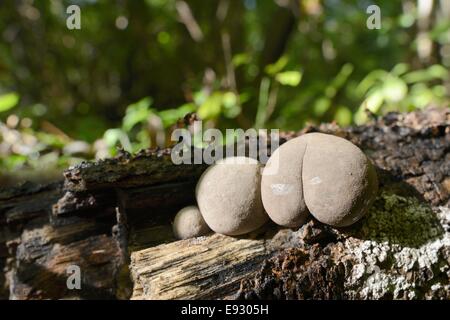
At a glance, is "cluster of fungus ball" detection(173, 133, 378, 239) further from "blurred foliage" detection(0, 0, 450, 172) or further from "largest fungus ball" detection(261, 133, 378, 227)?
"blurred foliage" detection(0, 0, 450, 172)

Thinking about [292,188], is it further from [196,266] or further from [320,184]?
[196,266]

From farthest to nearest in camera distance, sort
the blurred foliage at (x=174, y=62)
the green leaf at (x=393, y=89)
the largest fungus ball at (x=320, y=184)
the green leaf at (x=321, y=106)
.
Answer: the blurred foliage at (x=174, y=62), the green leaf at (x=321, y=106), the green leaf at (x=393, y=89), the largest fungus ball at (x=320, y=184)

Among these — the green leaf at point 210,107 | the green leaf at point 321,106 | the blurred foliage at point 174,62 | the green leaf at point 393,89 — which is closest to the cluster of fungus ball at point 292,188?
the green leaf at point 210,107

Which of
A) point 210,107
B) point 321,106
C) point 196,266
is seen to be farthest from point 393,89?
point 196,266

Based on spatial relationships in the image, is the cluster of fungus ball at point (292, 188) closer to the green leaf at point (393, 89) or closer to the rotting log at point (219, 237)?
the rotting log at point (219, 237)

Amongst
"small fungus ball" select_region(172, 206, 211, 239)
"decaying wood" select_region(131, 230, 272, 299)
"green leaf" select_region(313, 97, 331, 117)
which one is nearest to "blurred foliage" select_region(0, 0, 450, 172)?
"green leaf" select_region(313, 97, 331, 117)

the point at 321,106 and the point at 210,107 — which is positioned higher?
the point at 321,106
